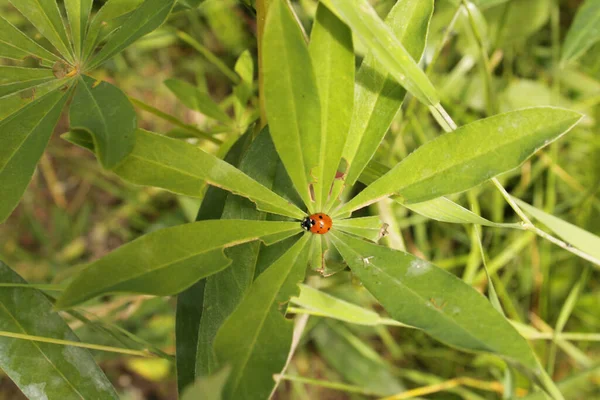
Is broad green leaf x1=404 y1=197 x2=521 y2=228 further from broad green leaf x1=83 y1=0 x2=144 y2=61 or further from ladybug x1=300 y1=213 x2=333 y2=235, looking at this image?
broad green leaf x1=83 y1=0 x2=144 y2=61

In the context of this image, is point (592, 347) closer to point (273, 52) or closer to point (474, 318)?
point (474, 318)

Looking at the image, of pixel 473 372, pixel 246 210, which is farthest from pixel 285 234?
pixel 473 372

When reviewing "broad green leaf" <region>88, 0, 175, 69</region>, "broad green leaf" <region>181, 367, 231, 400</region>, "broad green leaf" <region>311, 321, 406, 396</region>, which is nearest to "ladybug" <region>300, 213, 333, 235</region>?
"broad green leaf" <region>181, 367, 231, 400</region>

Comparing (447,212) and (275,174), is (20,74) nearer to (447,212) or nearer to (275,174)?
(275,174)

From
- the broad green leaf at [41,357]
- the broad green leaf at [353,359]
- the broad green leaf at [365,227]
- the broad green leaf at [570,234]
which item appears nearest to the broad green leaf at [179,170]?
the broad green leaf at [365,227]

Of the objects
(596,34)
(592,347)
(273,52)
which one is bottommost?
(273,52)

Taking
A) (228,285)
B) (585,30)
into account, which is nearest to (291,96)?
(228,285)

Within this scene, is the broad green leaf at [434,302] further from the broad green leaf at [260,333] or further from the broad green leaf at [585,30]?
the broad green leaf at [585,30]
